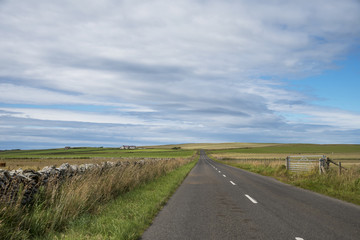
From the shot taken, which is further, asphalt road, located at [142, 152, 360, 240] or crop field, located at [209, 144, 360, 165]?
crop field, located at [209, 144, 360, 165]

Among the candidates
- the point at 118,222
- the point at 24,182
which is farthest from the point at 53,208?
the point at 118,222

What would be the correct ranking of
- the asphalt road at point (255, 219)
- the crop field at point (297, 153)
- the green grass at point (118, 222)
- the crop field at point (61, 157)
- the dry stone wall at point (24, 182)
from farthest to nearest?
the crop field at point (297, 153)
the crop field at point (61, 157)
the dry stone wall at point (24, 182)
the asphalt road at point (255, 219)
the green grass at point (118, 222)

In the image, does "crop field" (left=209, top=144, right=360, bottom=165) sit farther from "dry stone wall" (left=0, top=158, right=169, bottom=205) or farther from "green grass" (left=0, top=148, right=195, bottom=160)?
"dry stone wall" (left=0, top=158, right=169, bottom=205)

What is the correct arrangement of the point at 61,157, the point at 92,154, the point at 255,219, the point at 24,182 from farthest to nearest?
the point at 92,154
the point at 61,157
the point at 255,219
the point at 24,182

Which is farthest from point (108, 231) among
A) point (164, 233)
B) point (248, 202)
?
point (248, 202)

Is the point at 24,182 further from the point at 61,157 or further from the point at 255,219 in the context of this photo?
the point at 61,157

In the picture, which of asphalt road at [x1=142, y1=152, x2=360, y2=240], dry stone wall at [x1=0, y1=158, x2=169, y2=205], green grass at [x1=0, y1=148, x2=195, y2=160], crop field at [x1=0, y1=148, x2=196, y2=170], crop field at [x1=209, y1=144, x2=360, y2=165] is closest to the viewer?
asphalt road at [x1=142, y1=152, x2=360, y2=240]

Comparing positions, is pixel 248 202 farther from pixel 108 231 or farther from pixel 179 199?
pixel 108 231

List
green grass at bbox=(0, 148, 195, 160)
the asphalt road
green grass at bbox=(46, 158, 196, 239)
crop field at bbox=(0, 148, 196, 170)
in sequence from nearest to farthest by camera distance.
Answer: green grass at bbox=(46, 158, 196, 239) < the asphalt road < crop field at bbox=(0, 148, 196, 170) < green grass at bbox=(0, 148, 195, 160)

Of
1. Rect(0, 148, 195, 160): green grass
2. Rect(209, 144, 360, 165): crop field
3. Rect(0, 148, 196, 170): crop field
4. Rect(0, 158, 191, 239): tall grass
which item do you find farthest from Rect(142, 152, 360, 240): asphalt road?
Rect(0, 148, 195, 160): green grass

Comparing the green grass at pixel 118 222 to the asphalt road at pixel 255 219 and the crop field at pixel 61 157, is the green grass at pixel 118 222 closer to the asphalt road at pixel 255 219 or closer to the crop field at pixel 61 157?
the asphalt road at pixel 255 219

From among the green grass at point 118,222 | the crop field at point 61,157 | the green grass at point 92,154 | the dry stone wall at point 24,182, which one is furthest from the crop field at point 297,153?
the dry stone wall at point 24,182

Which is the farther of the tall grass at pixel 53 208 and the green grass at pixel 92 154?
the green grass at pixel 92 154

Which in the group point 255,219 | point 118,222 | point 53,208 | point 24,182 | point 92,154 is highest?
point 24,182
